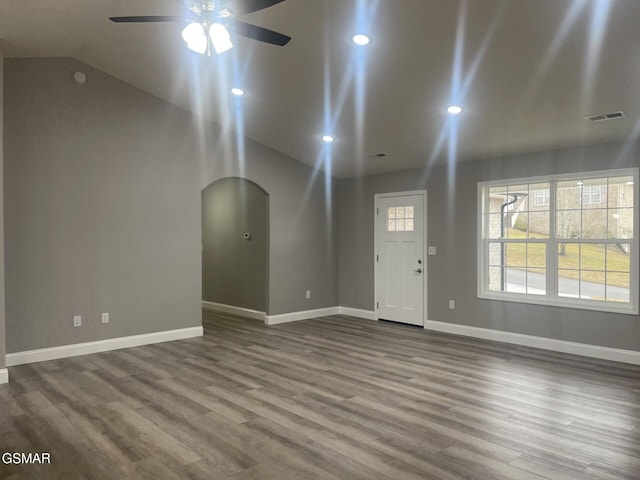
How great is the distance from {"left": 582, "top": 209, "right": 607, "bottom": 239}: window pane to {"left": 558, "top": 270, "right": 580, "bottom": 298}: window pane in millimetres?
473

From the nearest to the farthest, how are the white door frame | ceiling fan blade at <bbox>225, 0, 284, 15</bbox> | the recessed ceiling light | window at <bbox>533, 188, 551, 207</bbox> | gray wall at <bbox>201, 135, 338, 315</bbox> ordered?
1. ceiling fan blade at <bbox>225, 0, 284, 15</bbox>
2. the recessed ceiling light
3. window at <bbox>533, 188, 551, 207</bbox>
4. gray wall at <bbox>201, 135, 338, 315</bbox>
5. the white door frame

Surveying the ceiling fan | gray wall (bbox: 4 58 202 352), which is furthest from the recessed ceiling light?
gray wall (bbox: 4 58 202 352)

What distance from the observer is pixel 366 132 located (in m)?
5.87

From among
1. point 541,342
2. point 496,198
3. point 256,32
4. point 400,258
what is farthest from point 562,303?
point 256,32

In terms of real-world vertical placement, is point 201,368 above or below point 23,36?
below

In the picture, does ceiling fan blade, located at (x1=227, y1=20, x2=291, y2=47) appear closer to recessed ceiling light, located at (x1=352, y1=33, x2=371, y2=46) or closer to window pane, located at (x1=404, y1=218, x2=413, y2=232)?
recessed ceiling light, located at (x1=352, y1=33, x2=371, y2=46)

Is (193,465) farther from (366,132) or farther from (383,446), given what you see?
(366,132)

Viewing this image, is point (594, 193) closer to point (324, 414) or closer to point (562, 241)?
point (562, 241)

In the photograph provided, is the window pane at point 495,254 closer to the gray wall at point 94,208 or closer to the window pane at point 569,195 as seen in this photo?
the window pane at point 569,195

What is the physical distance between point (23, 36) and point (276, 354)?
4.04 metres

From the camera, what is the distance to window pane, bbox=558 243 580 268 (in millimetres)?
5500

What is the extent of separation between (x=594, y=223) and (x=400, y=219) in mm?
2703

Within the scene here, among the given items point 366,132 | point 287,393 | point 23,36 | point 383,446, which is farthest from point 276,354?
point 23,36

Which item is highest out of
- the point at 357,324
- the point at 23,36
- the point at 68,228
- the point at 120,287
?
the point at 23,36
